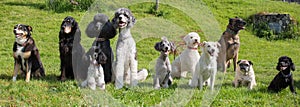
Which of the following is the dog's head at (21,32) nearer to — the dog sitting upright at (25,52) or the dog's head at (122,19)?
the dog sitting upright at (25,52)

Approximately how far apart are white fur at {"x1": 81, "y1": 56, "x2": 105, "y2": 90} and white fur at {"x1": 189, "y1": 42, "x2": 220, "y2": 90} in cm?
158

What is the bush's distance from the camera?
14997 millimetres

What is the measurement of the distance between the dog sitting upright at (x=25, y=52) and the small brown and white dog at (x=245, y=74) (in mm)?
3588

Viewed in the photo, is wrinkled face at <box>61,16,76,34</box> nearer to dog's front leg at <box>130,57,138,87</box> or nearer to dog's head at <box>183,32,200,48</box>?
dog's front leg at <box>130,57,138,87</box>

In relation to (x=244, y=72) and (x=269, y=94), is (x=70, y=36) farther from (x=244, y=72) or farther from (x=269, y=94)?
(x=269, y=94)

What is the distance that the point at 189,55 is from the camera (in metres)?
6.61

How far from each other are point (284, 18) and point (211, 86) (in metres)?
11.3

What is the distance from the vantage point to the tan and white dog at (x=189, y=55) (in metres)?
6.41

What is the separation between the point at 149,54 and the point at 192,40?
4.82 m

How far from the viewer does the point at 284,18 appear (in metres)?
16.0

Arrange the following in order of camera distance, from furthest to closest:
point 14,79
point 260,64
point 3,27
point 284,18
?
point 284,18, point 3,27, point 260,64, point 14,79

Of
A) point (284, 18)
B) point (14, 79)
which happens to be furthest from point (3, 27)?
point (284, 18)

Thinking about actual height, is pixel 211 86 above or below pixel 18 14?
below

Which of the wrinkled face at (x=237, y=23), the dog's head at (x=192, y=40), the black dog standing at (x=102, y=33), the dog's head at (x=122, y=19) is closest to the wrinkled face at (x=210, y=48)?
the dog's head at (x=192, y=40)
